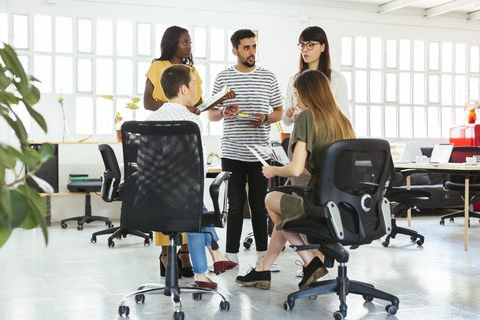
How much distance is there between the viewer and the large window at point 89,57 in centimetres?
686

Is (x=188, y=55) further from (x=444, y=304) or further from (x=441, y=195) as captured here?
(x=441, y=195)

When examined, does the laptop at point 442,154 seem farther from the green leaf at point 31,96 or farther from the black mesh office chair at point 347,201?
the green leaf at point 31,96

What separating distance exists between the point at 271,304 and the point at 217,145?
16.3ft

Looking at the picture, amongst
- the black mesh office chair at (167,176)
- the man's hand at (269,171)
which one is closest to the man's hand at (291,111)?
the man's hand at (269,171)

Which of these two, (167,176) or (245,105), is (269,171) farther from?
(245,105)

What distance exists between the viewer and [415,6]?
8.52 m

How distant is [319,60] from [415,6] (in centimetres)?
606

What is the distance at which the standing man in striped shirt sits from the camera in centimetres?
346

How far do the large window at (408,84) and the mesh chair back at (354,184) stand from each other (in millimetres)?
6216

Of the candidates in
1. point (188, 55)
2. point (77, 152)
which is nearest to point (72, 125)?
point (77, 152)

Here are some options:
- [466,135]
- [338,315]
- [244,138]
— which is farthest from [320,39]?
[466,135]

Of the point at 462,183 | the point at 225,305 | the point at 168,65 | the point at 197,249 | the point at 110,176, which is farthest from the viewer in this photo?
the point at 462,183

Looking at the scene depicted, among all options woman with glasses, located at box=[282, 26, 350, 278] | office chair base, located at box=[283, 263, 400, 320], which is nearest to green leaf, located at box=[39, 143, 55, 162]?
office chair base, located at box=[283, 263, 400, 320]

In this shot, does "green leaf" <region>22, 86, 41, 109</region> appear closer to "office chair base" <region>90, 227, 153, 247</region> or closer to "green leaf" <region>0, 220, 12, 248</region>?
"green leaf" <region>0, 220, 12, 248</region>
